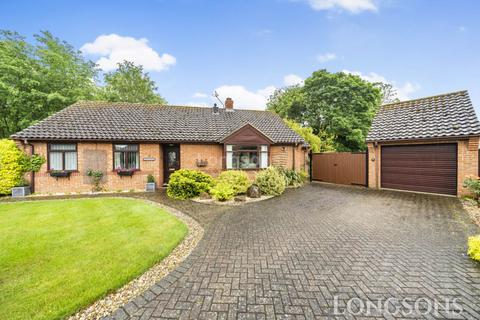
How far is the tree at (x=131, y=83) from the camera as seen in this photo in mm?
27562

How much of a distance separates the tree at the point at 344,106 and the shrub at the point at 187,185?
1731 centimetres

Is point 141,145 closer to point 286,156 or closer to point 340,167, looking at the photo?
point 286,156

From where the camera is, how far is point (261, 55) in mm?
15617

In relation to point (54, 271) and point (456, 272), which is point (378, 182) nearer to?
point (456, 272)

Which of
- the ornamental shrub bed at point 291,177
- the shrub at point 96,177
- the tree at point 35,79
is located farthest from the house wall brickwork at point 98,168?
the tree at point 35,79

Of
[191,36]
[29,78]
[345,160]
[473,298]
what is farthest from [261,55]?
[29,78]

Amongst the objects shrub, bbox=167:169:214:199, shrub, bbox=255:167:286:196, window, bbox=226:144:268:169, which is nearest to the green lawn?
shrub, bbox=167:169:214:199

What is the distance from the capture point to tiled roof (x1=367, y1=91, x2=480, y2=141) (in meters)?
8.77

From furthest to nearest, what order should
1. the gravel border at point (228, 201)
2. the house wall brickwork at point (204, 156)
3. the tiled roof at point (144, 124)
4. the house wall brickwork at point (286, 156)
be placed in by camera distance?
the house wall brickwork at point (286, 156)
the house wall brickwork at point (204, 156)
the tiled roof at point (144, 124)
the gravel border at point (228, 201)

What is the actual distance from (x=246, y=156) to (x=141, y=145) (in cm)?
633

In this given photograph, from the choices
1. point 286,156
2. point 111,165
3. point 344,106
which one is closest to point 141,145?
point 111,165

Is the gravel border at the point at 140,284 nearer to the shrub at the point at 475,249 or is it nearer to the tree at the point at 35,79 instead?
the shrub at the point at 475,249

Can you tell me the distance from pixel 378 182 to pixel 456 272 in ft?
28.8

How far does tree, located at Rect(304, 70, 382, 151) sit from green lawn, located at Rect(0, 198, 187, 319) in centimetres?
2109
